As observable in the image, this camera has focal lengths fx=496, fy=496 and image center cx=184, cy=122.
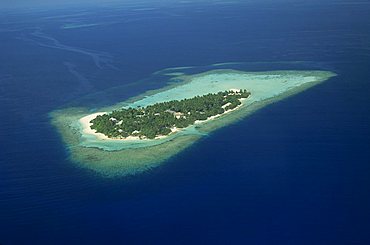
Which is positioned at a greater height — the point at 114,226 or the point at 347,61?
the point at 347,61

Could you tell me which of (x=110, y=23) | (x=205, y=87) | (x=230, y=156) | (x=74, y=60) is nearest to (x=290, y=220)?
(x=230, y=156)

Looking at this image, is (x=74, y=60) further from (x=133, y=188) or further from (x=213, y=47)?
(x=133, y=188)

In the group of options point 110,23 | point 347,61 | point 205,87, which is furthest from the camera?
point 110,23

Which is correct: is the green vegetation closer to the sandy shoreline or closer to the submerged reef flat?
the sandy shoreline

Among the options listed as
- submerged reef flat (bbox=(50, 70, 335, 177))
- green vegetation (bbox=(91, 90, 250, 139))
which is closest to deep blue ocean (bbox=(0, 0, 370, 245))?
submerged reef flat (bbox=(50, 70, 335, 177))

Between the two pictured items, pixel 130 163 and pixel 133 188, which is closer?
pixel 133 188

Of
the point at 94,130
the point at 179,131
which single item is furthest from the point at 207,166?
the point at 94,130
